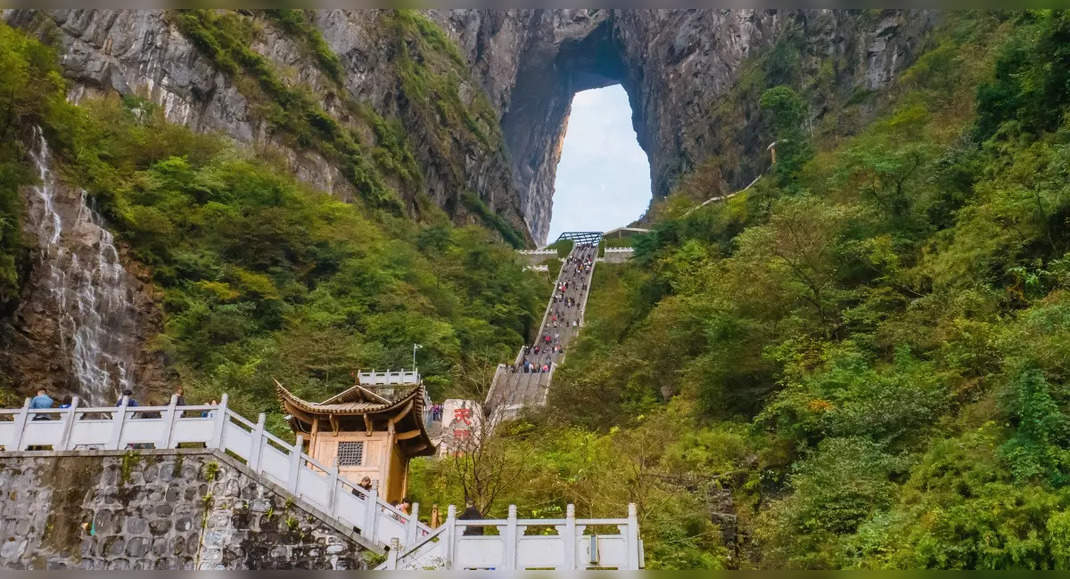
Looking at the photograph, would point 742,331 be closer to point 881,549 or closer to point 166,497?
point 881,549

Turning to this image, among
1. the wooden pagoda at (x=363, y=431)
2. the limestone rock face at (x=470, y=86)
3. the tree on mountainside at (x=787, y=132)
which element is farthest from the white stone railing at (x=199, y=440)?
the tree on mountainside at (x=787, y=132)

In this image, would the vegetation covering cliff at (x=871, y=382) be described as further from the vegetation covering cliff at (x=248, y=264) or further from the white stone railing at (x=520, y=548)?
the vegetation covering cliff at (x=248, y=264)

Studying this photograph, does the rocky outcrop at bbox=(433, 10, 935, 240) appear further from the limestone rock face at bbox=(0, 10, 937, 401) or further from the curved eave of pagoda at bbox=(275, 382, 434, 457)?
the curved eave of pagoda at bbox=(275, 382, 434, 457)

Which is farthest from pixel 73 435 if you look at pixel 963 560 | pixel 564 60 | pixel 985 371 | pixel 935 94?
pixel 564 60

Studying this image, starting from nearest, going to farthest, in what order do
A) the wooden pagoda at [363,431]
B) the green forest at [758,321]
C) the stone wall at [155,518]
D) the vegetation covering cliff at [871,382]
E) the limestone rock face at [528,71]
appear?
the vegetation covering cliff at [871,382]
the stone wall at [155,518]
the green forest at [758,321]
the wooden pagoda at [363,431]
the limestone rock face at [528,71]

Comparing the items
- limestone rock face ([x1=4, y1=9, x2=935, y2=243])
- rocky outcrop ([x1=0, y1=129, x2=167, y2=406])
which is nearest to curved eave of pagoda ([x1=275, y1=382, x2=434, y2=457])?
rocky outcrop ([x1=0, y1=129, x2=167, y2=406])

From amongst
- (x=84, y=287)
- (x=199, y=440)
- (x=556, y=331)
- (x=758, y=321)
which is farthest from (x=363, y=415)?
(x=556, y=331)

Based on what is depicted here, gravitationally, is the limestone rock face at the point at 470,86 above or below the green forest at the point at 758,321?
above

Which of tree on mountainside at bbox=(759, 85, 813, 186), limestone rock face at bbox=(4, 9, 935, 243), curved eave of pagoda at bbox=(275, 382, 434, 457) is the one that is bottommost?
curved eave of pagoda at bbox=(275, 382, 434, 457)
